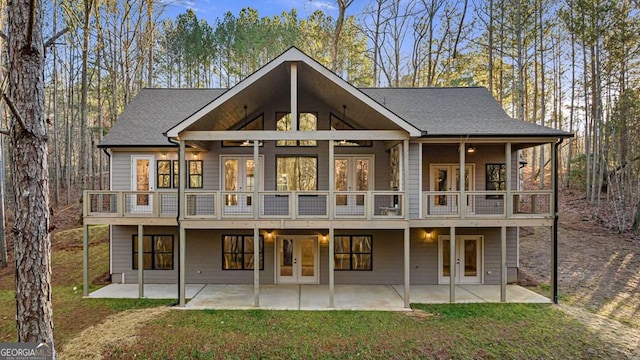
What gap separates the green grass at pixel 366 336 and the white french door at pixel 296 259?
288 cm

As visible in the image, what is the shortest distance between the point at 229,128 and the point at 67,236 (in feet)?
34.2

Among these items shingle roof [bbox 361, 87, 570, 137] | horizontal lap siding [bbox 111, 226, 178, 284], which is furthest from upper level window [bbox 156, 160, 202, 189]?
shingle roof [bbox 361, 87, 570, 137]

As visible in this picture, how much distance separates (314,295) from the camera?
10234 millimetres

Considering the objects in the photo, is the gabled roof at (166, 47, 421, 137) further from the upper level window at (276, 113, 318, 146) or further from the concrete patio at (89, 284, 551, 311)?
the concrete patio at (89, 284, 551, 311)

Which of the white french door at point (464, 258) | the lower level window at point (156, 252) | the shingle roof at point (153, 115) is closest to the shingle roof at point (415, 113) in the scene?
the shingle roof at point (153, 115)

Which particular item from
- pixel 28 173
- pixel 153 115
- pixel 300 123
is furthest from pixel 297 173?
pixel 28 173

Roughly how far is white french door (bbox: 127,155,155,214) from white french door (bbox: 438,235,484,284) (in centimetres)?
1009

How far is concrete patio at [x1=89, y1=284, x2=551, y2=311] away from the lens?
934 centimetres

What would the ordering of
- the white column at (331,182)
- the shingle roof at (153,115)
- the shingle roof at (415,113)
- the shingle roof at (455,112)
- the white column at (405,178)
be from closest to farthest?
the white column at (331,182) < the white column at (405,178) < the shingle roof at (455,112) < the shingle roof at (415,113) < the shingle roof at (153,115)

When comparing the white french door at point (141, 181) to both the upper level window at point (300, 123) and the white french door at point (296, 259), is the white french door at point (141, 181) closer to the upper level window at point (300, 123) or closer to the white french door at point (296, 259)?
the upper level window at point (300, 123)

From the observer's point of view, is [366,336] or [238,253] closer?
[366,336]

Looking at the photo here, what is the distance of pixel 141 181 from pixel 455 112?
37.2ft

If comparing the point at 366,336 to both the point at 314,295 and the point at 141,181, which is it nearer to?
the point at 314,295

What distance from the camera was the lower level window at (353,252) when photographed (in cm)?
1159
